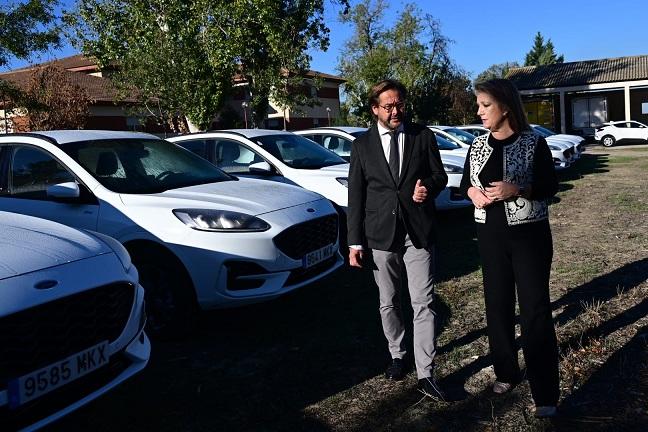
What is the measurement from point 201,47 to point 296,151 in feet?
40.2

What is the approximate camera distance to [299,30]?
21.2m

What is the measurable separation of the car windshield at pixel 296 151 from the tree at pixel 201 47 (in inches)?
444

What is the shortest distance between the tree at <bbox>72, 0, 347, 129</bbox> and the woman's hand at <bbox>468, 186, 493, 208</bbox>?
16465mm

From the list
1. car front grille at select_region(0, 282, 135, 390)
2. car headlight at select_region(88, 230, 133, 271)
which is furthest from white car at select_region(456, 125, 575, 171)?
Answer: car front grille at select_region(0, 282, 135, 390)

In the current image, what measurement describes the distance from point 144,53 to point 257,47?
11.9 feet

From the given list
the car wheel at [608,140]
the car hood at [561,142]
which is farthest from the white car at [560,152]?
the car wheel at [608,140]

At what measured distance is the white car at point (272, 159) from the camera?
286 inches

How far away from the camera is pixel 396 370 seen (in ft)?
12.3

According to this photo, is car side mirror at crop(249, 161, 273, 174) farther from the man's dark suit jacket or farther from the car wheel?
the car wheel

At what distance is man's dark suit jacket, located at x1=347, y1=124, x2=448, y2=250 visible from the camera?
3.51 meters

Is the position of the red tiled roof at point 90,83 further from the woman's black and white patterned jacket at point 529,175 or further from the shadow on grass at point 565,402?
the woman's black and white patterned jacket at point 529,175

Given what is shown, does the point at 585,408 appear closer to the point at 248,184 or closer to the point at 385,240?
the point at 385,240

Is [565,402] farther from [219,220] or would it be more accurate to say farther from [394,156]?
[219,220]

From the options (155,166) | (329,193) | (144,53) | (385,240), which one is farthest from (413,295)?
(144,53)
